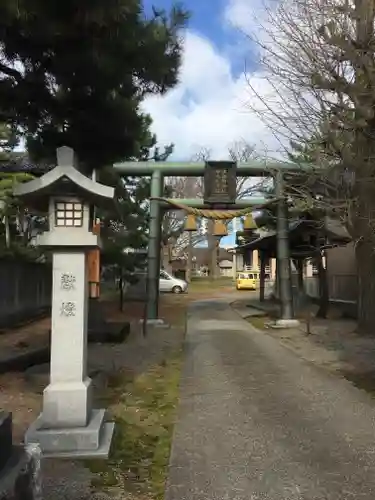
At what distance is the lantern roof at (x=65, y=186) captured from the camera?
5.64m

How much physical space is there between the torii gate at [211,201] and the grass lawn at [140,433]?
315 inches

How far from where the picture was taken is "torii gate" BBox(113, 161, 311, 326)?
1759 cm

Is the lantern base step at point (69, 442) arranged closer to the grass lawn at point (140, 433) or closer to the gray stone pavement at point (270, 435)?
the grass lawn at point (140, 433)

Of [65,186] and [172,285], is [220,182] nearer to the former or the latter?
[65,186]

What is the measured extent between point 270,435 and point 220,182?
40.7 ft

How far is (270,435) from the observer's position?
19.6 ft

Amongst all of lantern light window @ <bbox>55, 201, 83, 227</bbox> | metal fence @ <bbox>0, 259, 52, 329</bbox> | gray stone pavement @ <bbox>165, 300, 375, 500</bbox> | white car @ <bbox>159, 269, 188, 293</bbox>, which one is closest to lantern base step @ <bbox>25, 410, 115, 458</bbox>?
gray stone pavement @ <bbox>165, 300, 375, 500</bbox>

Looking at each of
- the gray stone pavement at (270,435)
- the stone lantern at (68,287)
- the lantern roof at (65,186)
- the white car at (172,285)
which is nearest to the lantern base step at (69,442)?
the stone lantern at (68,287)

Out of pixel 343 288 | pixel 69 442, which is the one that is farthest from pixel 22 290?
pixel 69 442

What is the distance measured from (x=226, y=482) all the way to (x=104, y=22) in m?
4.67

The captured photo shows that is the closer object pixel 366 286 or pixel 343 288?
pixel 366 286

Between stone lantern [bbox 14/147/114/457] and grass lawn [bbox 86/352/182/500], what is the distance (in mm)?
307

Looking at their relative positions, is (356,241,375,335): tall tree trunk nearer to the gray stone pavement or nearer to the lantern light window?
the gray stone pavement

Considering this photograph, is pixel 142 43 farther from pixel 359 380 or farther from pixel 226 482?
pixel 359 380
